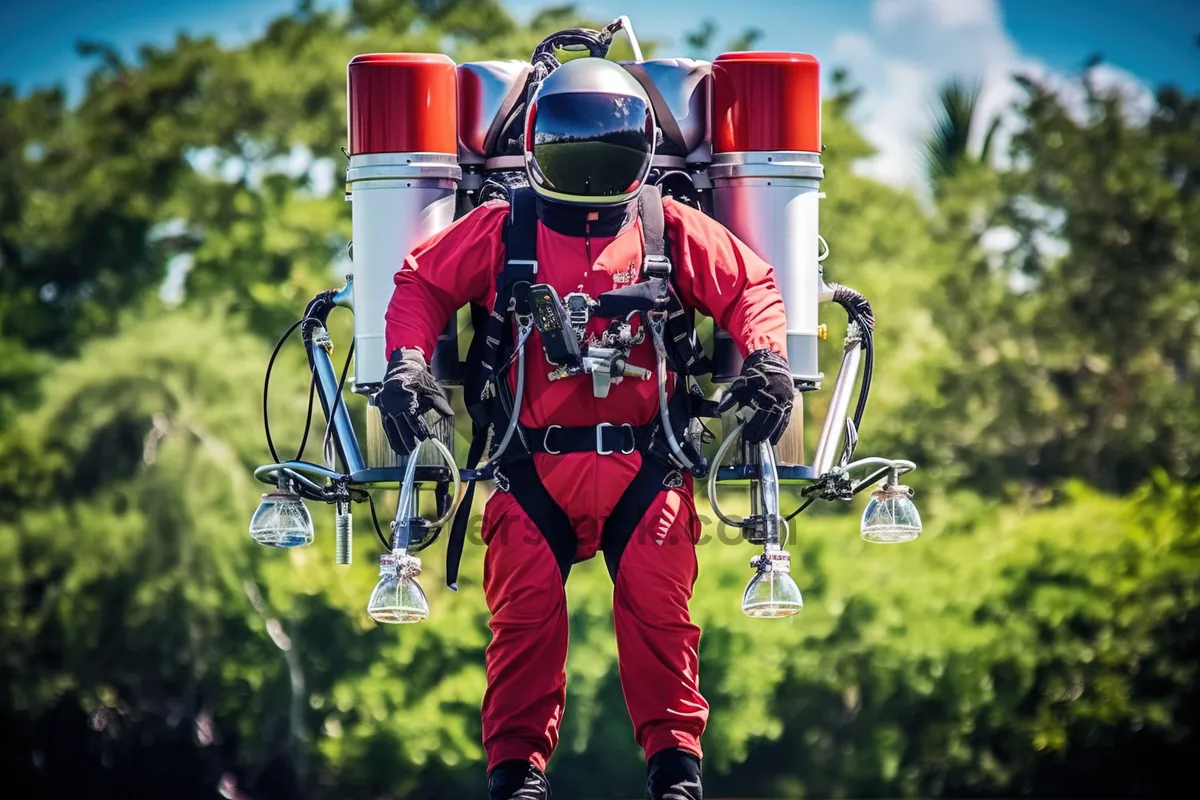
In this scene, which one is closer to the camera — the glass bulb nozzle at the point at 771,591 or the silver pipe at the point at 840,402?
the glass bulb nozzle at the point at 771,591

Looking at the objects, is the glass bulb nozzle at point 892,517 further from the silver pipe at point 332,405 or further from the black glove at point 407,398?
the silver pipe at point 332,405

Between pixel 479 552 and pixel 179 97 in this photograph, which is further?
pixel 179 97

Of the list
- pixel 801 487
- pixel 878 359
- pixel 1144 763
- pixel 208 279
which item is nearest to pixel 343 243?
pixel 208 279

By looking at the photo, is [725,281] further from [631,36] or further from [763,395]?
[631,36]

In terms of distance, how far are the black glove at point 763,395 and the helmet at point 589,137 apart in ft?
2.41

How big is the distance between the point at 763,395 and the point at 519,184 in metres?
1.36

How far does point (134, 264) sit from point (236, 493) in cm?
575

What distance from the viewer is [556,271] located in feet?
22.8

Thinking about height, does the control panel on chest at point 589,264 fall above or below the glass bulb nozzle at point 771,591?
above

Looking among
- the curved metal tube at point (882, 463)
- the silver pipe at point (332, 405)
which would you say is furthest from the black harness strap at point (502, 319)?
the curved metal tube at point (882, 463)

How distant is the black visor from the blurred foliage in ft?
52.4

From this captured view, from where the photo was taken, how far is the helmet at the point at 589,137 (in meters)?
6.78

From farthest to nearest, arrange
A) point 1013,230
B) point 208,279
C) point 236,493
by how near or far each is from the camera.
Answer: point 1013,230 → point 208,279 → point 236,493

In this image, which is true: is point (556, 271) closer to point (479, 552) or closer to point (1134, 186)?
point (479, 552)
